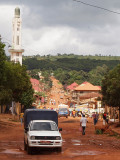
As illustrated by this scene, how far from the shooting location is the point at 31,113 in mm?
23703

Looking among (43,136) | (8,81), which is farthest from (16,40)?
(43,136)

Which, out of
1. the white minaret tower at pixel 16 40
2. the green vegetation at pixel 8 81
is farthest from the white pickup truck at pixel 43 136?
the white minaret tower at pixel 16 40

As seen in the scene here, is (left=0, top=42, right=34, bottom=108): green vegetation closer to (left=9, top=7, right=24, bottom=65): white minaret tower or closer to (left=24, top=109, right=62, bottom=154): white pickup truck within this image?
(left=24, top=109, right=62, bottom=154): white pickup truck

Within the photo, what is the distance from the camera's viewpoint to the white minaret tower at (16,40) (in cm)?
13325

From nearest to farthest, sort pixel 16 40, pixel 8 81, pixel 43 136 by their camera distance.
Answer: pixel 43 136
pixel 8 81
pixel 16 40

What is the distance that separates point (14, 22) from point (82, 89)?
32.8 metres

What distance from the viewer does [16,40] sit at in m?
135

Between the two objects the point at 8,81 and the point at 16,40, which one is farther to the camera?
the point at 16,40

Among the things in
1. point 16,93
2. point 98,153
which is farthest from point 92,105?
point 98,153

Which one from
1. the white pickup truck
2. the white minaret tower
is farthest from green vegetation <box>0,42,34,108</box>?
the white minaret tower

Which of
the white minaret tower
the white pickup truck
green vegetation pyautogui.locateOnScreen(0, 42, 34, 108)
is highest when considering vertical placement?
the white minaret tower

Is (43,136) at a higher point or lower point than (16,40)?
lower

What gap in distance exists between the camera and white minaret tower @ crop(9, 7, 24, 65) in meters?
133

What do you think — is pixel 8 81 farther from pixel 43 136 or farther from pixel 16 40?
pixel 16 40
